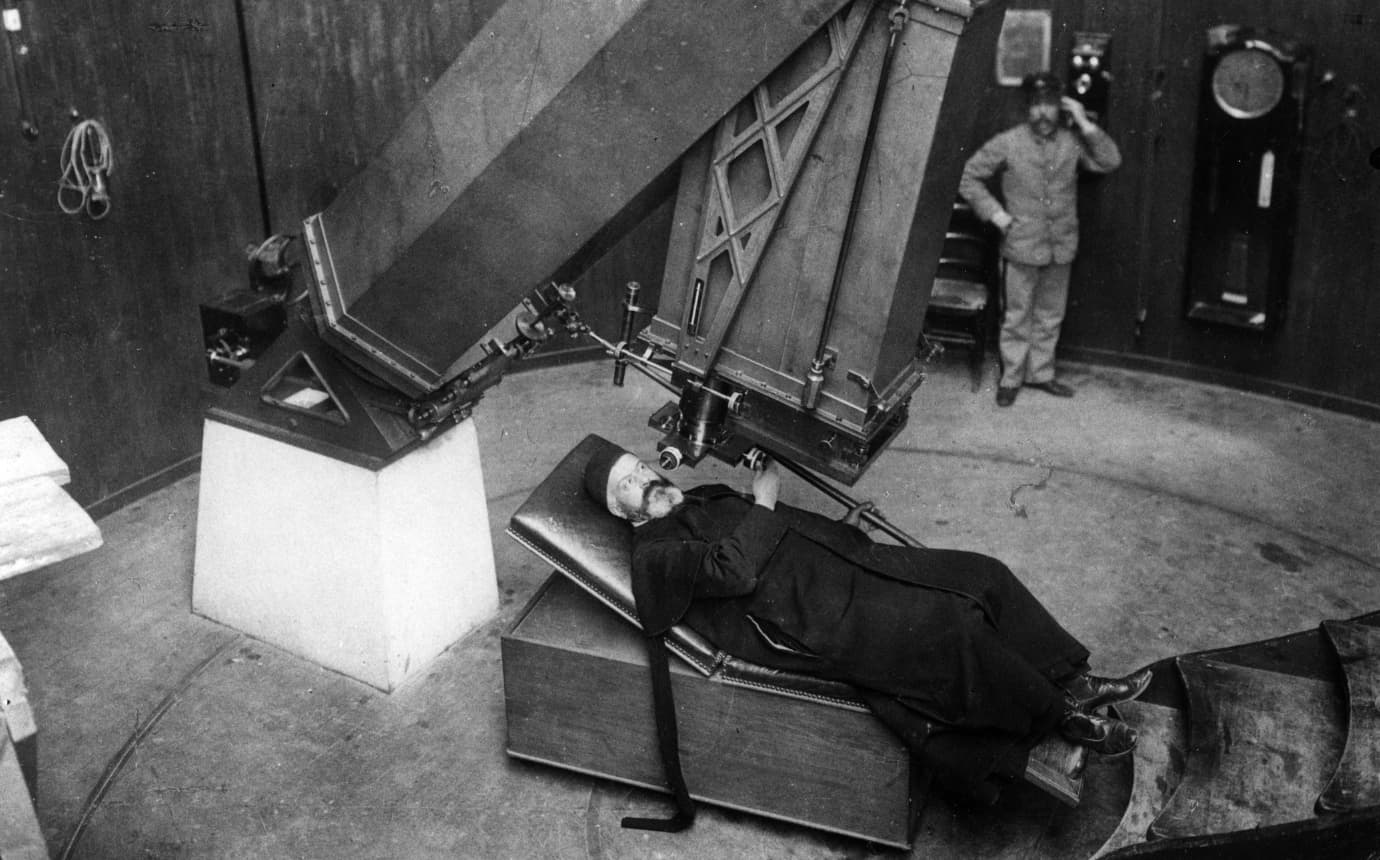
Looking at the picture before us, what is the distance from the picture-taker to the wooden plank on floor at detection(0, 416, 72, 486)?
3.80 m

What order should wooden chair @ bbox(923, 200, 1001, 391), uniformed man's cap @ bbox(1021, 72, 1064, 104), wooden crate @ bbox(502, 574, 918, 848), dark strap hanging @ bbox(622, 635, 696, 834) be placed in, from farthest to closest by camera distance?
1. wooden chair @ bbox(923, 200, 1001, 391)
2. uniformed man's cap @ bbox(1021, 72, 1064, 104)
3. dark strap hanging @ bbox(622, 635, 696, 834)
4. wooden crate @ bbox(502, 574, 918, 848)

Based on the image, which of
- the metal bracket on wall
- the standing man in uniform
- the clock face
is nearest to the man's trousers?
the standing man in uniform


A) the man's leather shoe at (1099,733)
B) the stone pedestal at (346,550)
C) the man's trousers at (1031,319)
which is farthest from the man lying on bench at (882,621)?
the man's trousers at (1031,319)

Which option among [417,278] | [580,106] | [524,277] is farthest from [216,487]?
[580,106]

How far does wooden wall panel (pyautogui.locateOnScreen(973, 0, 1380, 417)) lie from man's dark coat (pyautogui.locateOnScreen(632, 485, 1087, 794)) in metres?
3.71

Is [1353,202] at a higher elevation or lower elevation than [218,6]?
lower

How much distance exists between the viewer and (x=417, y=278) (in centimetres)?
434

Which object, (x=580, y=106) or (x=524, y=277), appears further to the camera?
(x=524, y=277)

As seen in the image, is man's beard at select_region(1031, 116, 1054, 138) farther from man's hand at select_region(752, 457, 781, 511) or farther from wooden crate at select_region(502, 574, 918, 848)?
wooden crate at select_region(502, 574, 918, 848)

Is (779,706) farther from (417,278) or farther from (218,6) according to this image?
(218,6)

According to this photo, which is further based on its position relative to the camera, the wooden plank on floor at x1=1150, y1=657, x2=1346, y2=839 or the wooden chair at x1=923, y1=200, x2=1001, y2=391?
the wooden chair at x1=923, y1=200, x2=1001, y2=391

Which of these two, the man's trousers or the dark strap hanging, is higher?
the man's trousers

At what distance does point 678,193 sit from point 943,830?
216 cm

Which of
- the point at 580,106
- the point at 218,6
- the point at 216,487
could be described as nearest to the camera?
the point at 580,106
